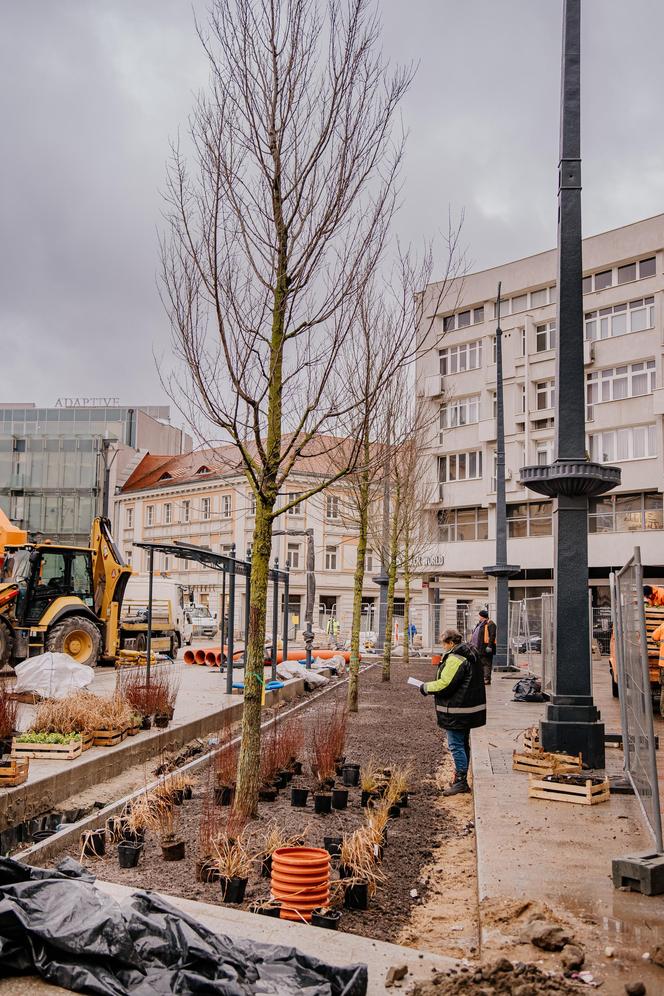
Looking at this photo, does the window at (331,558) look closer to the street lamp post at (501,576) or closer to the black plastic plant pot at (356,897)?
the street lamp post at (501,576)

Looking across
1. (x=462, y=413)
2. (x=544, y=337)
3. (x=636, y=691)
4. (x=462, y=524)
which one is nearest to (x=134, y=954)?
(x=636, y=691)

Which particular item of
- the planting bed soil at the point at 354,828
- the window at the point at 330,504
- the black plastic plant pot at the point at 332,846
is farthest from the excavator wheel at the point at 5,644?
the black plastic plant pot at the point at 332,846

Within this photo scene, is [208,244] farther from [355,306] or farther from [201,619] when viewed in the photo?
[201,619]

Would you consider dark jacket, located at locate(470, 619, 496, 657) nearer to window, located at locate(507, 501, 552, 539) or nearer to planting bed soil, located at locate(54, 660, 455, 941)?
planting bed soil, located at locate(54, 660, 455, 941)

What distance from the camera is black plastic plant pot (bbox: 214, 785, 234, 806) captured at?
27.1 feet

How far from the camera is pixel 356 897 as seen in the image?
5562mm

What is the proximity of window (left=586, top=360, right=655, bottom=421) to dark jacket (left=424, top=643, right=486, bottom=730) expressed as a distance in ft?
113

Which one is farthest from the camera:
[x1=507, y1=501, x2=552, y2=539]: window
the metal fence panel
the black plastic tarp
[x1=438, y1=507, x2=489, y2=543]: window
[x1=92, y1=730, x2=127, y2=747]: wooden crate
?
[x1=438, y1=507, x2=489, y2=543]: window

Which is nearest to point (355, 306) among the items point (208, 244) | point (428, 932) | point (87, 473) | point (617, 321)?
point (208, 244)

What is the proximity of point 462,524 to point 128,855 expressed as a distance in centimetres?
4166

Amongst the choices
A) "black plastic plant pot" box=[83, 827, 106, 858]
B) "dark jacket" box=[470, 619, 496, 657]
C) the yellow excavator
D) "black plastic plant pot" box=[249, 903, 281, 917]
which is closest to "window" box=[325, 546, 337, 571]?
the yellow excavator

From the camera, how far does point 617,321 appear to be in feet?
140

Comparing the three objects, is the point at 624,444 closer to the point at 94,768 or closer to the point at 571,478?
the point at 571,478

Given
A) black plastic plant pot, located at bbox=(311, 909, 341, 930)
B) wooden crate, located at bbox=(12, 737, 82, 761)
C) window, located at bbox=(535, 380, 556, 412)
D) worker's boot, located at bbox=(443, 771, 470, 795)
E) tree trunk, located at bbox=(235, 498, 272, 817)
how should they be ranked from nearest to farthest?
1. black plastic plant pot, located at bbox=(311, 909, 341, 930)
2. tree trunk, located at bbox=(235, 498, 272, 817)
3. worker's boot, located at bbox=(443, 771, 470, 795)
4. wooden crate, located at bbox=(12, 737, 82, 761)
5. window, located at bbox=(535, 380, 556, 412)
